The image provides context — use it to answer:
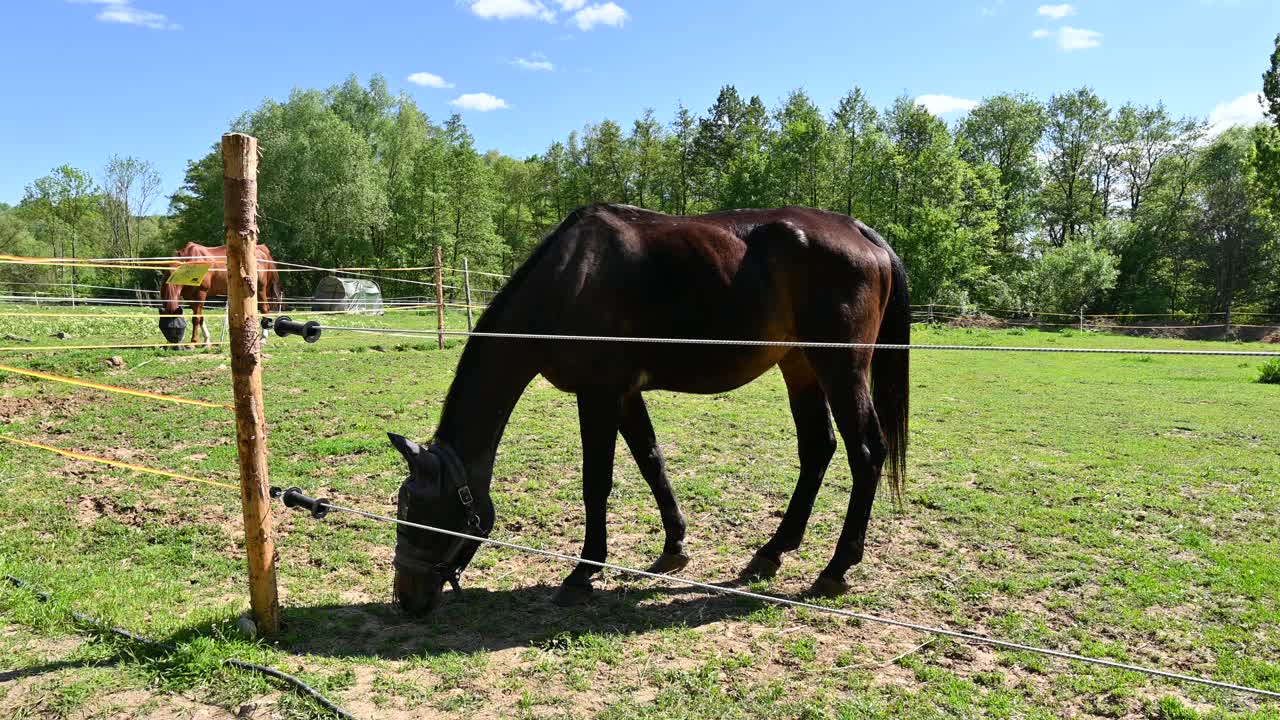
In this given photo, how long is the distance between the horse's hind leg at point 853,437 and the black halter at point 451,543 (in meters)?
1.89

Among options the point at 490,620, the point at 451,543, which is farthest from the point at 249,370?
the point at 490,620

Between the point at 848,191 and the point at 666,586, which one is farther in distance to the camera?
the point at 848,191

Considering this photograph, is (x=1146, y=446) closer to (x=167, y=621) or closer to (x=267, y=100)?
(x=167, y=621)

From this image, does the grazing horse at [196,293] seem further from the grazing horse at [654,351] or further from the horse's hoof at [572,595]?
the horse's hoof at [572,595]

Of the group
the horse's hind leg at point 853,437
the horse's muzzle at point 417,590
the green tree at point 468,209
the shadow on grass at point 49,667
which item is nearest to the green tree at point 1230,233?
the green tree at point 468,209

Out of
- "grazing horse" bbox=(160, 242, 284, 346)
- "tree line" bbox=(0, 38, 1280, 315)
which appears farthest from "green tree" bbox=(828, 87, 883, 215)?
"grazing horse" bbox=(160, 242, 284, 346)

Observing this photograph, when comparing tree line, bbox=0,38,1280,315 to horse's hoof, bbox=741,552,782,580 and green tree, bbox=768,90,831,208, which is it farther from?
horse's hoof, bbox=741,552,782,580

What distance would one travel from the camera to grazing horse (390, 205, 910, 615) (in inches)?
141

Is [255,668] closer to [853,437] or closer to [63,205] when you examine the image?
[853,437]

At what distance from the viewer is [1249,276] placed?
120ft

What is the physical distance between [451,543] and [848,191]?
140 feet

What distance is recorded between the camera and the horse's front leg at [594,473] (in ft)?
12.4

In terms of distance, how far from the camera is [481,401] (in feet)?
12.0

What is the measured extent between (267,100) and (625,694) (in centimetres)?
4990
